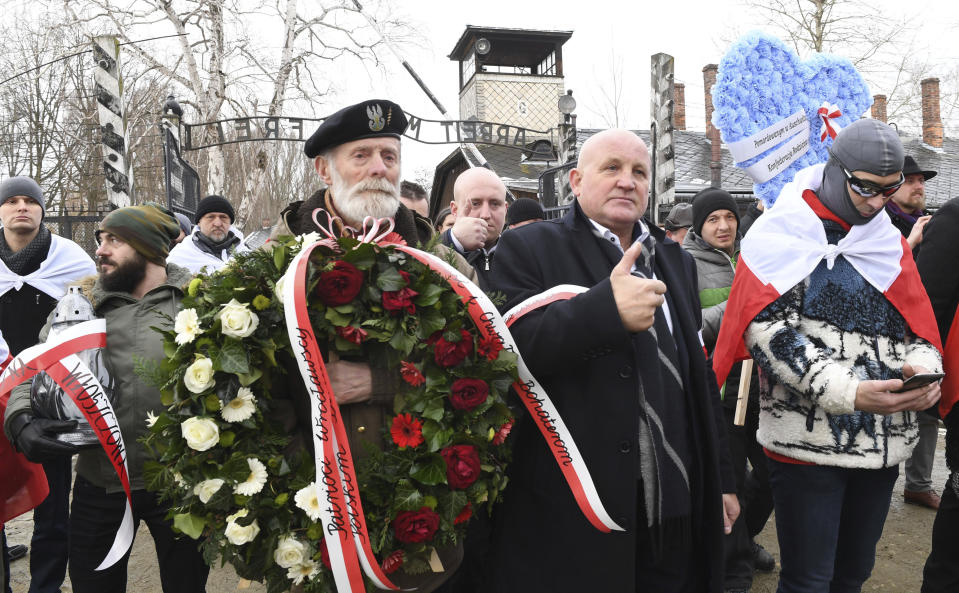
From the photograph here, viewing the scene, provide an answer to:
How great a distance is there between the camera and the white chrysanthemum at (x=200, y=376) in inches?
72.1

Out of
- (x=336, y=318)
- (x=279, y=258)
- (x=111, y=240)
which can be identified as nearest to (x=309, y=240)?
(x=279, y=258)

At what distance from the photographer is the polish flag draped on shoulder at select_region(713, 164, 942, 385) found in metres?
2.71

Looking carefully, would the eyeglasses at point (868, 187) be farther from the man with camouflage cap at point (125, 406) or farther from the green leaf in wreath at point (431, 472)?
the man with camouflage cap at point (125, 406)

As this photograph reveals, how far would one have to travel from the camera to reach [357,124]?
2461mm

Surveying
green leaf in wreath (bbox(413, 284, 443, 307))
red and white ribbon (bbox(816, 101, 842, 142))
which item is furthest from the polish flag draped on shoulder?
green leaf in wreath (bbox(413, 284, 443, 307))

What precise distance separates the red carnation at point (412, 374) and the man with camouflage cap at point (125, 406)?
4.22ft

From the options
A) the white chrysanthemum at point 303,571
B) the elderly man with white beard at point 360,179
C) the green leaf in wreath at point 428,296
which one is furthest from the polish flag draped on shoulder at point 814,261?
the white chrysanthemum at point 303,571

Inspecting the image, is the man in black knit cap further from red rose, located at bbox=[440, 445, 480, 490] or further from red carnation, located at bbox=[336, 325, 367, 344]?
red rose, located at bbox=[440, 445, 480, 490]

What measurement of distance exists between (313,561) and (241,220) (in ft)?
57.5

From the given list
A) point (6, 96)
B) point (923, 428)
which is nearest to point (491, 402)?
point (923, 428)

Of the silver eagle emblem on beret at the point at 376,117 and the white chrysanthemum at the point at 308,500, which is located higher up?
the silver eagle emblem on beret at the point at 376,117

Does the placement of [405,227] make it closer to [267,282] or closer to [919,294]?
[267,282]

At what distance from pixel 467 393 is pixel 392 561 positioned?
512 millimetres

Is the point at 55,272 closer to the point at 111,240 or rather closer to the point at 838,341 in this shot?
the point at 111,240
